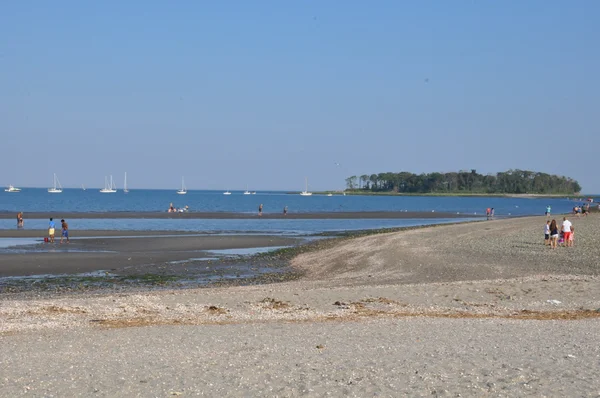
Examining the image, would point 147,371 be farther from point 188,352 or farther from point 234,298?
point 234,298

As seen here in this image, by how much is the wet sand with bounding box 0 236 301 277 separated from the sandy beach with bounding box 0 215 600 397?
30.0ft

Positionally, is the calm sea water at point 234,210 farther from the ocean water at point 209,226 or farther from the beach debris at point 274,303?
the beach debris at point 274,303

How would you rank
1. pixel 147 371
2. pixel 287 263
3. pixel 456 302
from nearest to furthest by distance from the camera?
pixel 147 371
pixel 456 302
pixel 287 263

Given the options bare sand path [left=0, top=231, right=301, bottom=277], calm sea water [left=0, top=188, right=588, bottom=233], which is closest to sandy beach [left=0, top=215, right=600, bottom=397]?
bare sand path [left=0, top=231, right=301, bottom=277]

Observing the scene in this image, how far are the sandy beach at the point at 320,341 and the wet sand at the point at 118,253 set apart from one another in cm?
915

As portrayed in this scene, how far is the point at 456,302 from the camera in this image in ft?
57.3

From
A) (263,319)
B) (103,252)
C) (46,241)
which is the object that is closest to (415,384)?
(263,319)

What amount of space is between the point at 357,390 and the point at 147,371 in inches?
125

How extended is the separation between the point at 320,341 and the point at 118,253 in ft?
84.8

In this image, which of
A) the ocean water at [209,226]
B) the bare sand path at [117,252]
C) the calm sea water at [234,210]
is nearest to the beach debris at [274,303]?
the bare sand path at [117,252]

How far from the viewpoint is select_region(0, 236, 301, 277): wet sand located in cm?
2903

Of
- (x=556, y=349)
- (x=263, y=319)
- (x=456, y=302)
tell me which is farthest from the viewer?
(x=456, y=302)

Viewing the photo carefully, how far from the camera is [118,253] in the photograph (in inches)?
1410

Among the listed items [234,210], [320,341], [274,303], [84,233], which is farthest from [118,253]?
[234,210]
